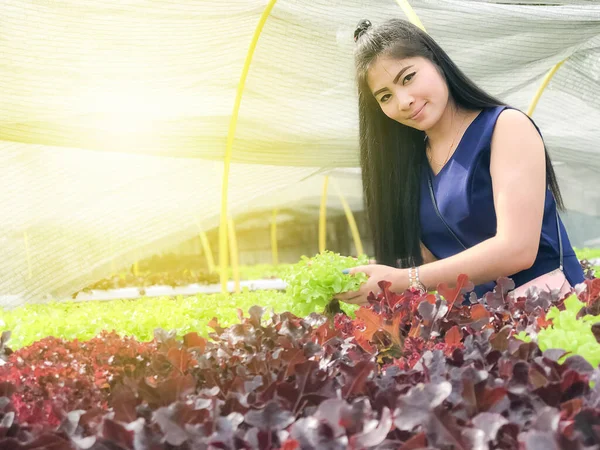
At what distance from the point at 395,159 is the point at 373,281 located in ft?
2.53

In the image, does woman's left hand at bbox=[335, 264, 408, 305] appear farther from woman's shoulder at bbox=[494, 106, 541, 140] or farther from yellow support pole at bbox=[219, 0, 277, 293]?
yellow support pole at bbox=[219, 0, 277, 293]

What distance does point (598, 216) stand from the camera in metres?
13.5

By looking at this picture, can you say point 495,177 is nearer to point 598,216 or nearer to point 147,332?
point 147,332

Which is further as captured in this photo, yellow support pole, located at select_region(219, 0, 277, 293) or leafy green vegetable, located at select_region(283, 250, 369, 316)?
yellow support pole, located at select_region(219, 0, 277, 293)

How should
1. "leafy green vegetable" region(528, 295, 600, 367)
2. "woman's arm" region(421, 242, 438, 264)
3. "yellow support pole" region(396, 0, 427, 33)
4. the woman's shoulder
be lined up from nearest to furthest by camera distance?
"leafy green vegetable" region(528, 295, 600, 367), the woman's shoulder, "woman's arm" region(421, 242, 438, 264), "yellow support pole" region(396, 0, 427, 33)

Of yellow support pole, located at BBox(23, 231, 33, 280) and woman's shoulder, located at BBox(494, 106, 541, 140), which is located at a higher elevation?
woman's shoulder, located at BBox(494, 106, 541, 140)

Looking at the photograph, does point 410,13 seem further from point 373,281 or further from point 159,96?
point 373,281

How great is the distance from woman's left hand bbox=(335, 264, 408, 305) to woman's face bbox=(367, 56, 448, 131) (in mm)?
597

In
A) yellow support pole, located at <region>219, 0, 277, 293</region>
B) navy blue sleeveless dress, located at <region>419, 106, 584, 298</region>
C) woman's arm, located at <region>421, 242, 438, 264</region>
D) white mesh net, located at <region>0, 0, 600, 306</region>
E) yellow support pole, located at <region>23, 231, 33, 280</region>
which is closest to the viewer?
navy blue sleeveless dress, located at <region>419, 106, 584, 298</region>

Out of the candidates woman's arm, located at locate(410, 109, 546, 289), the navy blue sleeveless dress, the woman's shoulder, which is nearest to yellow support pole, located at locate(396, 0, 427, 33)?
the navy blue sleeveless dress

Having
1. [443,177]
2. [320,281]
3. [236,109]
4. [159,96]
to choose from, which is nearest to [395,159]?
[443,177]

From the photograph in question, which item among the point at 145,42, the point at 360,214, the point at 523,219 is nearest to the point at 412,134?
the point at 523,219

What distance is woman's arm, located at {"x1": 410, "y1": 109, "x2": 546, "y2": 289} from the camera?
2.08m

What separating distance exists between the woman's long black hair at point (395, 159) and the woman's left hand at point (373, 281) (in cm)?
54
